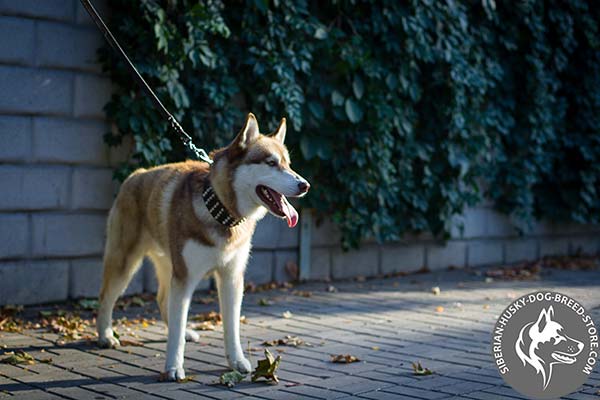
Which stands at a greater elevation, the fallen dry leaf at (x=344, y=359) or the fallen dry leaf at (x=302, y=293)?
the fallen dry leaf at (x=302, y=293)

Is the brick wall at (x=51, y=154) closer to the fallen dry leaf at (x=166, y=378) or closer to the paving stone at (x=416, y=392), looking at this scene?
the fallen dry leaf at (x=166, y=378)

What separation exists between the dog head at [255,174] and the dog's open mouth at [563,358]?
157 centimetres

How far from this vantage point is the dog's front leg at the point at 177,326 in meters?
4.42

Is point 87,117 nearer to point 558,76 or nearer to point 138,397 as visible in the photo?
point 138,397

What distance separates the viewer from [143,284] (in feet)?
23.4

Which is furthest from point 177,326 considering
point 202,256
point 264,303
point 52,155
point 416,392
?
point 52,155

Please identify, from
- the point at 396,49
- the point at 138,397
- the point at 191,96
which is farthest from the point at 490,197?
the point at 138,397

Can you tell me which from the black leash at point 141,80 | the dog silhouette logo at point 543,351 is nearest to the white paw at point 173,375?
the black leash at point 141,80

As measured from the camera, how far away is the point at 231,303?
4715 mm

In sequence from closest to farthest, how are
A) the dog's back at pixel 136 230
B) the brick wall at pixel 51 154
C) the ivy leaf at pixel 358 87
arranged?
the dog's back at pixel 136 230 → the brick wall at pixel 51 154 → the ivy leaf at pixel 358 87

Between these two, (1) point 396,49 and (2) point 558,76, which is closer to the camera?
(1) point 396,49

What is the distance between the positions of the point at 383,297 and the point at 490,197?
10.4 ft

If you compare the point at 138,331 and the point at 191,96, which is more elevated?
the point at 191,96

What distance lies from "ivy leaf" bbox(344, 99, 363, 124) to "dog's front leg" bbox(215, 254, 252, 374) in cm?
338
